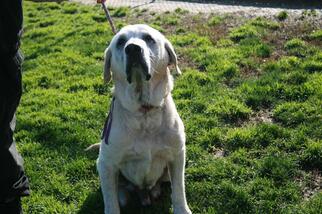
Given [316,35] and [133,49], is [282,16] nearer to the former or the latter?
[316,35]

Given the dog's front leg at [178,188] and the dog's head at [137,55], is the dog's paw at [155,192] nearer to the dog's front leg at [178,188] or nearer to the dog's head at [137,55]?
the dog's front leg at [178,188]

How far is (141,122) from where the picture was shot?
12.5 ft

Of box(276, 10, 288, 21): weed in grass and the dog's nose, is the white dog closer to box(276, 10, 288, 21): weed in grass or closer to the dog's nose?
the dog's nose

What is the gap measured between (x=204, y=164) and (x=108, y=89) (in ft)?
7.41

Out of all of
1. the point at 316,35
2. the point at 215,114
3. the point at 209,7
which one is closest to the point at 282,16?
the point at 316,35

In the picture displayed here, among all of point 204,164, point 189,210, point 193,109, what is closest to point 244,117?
point 193,109

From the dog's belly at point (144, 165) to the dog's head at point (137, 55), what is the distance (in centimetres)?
58

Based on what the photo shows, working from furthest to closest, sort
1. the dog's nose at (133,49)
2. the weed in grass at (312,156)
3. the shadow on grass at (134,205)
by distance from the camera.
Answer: the weed in grass at (312,156), the shadow on grass at (134,205), the dog's nose at (133,49)

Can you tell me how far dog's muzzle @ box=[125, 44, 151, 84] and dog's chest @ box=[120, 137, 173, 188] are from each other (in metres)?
0.56

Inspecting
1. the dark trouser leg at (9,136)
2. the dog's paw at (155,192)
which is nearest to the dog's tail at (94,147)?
the dog's paw at (155,192)

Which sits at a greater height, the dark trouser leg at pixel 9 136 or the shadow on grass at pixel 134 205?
the dark trouser leg at pixel 9 136

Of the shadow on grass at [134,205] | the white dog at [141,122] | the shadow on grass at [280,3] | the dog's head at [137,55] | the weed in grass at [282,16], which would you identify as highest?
the dog's head at [137,55]

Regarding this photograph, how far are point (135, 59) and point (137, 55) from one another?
35 millimetres

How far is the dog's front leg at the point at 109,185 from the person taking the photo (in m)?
3.84
